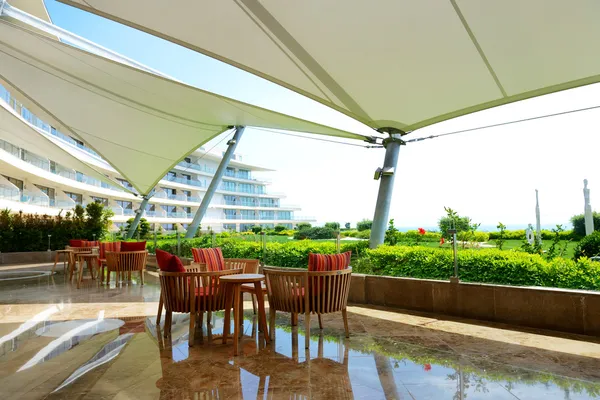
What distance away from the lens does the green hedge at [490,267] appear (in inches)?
189

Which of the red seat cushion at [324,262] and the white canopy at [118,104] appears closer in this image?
the red seat cushion at [324,262]

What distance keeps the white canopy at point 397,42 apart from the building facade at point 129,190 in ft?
21.8

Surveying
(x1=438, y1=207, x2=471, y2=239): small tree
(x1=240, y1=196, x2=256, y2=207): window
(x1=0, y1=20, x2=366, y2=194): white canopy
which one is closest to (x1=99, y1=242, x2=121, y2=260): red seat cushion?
(x1=0, y1=20, x2=366, y2=194): white canopy

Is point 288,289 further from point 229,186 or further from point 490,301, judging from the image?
point 229,186

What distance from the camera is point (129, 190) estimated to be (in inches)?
723

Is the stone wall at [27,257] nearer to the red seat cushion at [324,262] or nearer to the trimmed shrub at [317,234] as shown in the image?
the trimmed shrub at [317,234]

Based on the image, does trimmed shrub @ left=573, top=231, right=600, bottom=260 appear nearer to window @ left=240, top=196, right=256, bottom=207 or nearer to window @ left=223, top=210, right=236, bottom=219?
window @ left=223, top=210, right=236, bottom=219

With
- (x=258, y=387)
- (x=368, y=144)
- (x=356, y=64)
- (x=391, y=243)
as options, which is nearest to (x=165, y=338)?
(x=258, y=387)

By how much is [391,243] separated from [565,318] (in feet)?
11.0

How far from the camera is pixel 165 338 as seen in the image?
14.1 ft

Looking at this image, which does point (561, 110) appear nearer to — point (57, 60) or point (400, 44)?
point (400, 44)

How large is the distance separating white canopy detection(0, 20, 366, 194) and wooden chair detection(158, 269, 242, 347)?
14.8 feet

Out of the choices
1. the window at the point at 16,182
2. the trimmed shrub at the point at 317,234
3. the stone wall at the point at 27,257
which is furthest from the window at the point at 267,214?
the trimmed shrub at the point at 317,234

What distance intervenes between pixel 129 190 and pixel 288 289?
16.2 m
